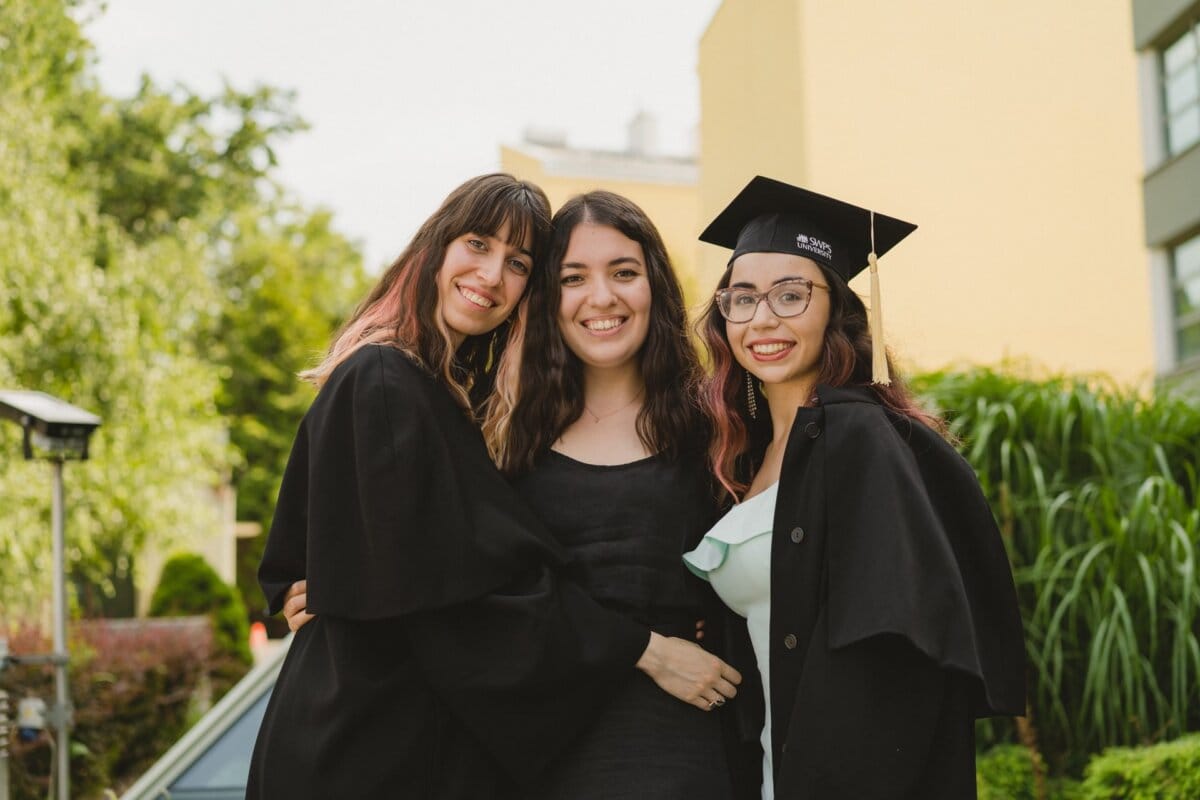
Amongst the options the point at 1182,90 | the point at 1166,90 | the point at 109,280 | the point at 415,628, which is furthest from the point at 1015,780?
the point at 1166,90

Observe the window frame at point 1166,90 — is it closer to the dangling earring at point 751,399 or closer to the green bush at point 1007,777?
the green bush at point 1007,777

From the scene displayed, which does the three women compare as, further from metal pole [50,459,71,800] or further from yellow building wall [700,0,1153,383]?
yellow building wall [700,0,1153,383]

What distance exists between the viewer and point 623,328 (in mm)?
2967

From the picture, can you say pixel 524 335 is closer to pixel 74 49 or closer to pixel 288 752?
pixel 288 752

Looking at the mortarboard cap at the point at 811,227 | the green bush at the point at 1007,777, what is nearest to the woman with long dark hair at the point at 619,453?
the mortarboard cap at the point at 811,227

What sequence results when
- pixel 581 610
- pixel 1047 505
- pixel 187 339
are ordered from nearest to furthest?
pixel 581 610 < pixel 1047 505 < pixel 187 339

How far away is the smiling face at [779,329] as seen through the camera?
259 centimetres

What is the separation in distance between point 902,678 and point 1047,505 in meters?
3.25

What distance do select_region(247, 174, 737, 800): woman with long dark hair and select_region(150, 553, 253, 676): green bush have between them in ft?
38.6

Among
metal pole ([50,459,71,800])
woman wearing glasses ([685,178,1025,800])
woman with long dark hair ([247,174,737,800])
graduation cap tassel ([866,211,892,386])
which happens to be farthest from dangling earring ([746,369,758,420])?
metal pole ([50,459,71,800])

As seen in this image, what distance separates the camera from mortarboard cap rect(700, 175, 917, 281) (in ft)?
8.67

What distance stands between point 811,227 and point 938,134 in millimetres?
8452

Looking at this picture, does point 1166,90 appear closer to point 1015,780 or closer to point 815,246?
point 1015,780

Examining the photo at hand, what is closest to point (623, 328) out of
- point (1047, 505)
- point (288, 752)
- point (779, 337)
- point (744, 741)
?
point (779, 337)
